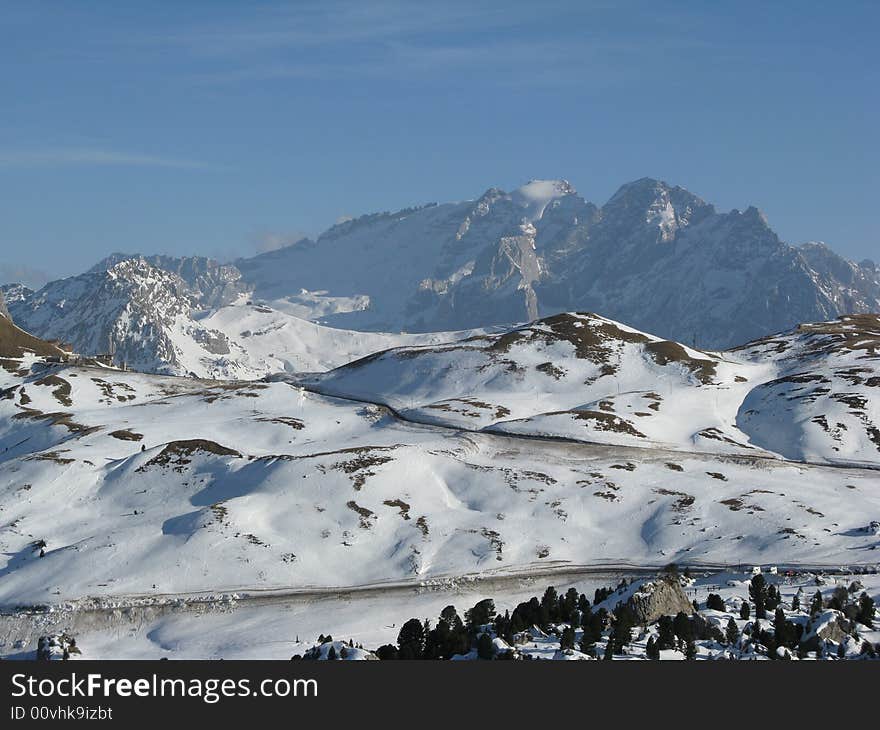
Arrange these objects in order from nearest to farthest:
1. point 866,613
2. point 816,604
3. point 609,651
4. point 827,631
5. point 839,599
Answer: point 609,651 → point 827,631 → point 866,613 → point 816,604 → point 839,599

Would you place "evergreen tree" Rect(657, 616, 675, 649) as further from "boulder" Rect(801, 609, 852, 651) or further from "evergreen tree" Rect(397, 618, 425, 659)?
"evergreen tree" Rect(397, 618, 425, 659)

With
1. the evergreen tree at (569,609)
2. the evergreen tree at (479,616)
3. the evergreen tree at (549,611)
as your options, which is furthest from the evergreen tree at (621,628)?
the evergreen tree at (479,616)

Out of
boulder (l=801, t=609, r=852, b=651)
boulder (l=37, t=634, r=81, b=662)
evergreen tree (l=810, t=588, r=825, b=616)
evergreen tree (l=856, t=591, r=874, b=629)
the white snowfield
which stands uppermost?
boulder (l=801, t=609, r=852, b=651)

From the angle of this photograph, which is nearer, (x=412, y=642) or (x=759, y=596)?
(x=412, y=642)

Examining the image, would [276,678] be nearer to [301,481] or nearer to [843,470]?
[301,481]

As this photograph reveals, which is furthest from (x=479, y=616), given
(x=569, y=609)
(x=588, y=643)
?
(x=588, y=643)

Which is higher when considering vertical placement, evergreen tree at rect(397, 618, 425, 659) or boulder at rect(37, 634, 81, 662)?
evergreen tree at rect(397, 618, 425, 659)

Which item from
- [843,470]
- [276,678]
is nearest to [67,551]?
[276,678]

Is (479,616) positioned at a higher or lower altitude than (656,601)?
lower

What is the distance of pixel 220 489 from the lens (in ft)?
522

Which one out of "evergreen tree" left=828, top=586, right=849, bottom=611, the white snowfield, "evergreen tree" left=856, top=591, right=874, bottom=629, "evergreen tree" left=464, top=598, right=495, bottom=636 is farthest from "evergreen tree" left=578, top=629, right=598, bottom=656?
the white snowfield

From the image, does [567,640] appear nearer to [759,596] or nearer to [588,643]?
[588,643]

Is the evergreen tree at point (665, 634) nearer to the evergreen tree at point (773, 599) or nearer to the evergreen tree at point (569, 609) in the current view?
the evergreen tree at point (569, 609)

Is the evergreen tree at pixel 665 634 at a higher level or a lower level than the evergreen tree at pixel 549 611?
higher
